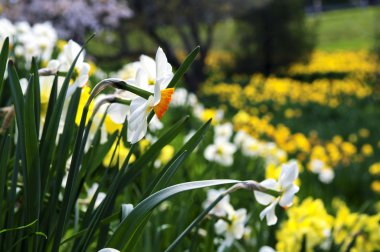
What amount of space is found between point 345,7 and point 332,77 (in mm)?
32522

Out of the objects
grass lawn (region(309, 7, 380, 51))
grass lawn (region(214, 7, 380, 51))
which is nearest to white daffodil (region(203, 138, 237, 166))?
grass lawn (region(214, 7, 380, 51))

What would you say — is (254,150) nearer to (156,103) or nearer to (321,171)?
(321,171)

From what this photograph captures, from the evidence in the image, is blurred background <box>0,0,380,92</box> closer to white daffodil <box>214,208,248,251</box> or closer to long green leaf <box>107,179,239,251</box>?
white daffodil <box>214,208,248,251</box>

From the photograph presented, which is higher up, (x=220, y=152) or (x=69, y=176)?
(x=69, y=176)

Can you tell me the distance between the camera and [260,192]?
0.86 meters

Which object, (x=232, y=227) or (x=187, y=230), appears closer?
(x=187, y=230)

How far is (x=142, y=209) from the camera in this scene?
672mm

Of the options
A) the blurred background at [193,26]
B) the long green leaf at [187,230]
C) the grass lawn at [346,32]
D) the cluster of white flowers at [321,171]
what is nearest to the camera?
the long green leaf at [187,230]

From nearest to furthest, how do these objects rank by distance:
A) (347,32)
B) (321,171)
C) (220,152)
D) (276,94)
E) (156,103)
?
(156,103) → (220,152) → (321,171) → (276,94) → (347,32)

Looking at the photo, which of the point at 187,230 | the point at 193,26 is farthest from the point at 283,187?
the point at 193,26

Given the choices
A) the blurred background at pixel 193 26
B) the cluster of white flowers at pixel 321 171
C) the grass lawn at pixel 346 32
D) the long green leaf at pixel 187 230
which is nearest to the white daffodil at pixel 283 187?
the long green leaf at pixel 187 230

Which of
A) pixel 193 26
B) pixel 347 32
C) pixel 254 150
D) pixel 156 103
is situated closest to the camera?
pixel 156 103

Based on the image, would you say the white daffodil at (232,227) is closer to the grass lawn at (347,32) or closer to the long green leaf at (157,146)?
the long green leaf at (157,146)

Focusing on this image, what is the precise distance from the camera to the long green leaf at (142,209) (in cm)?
67
